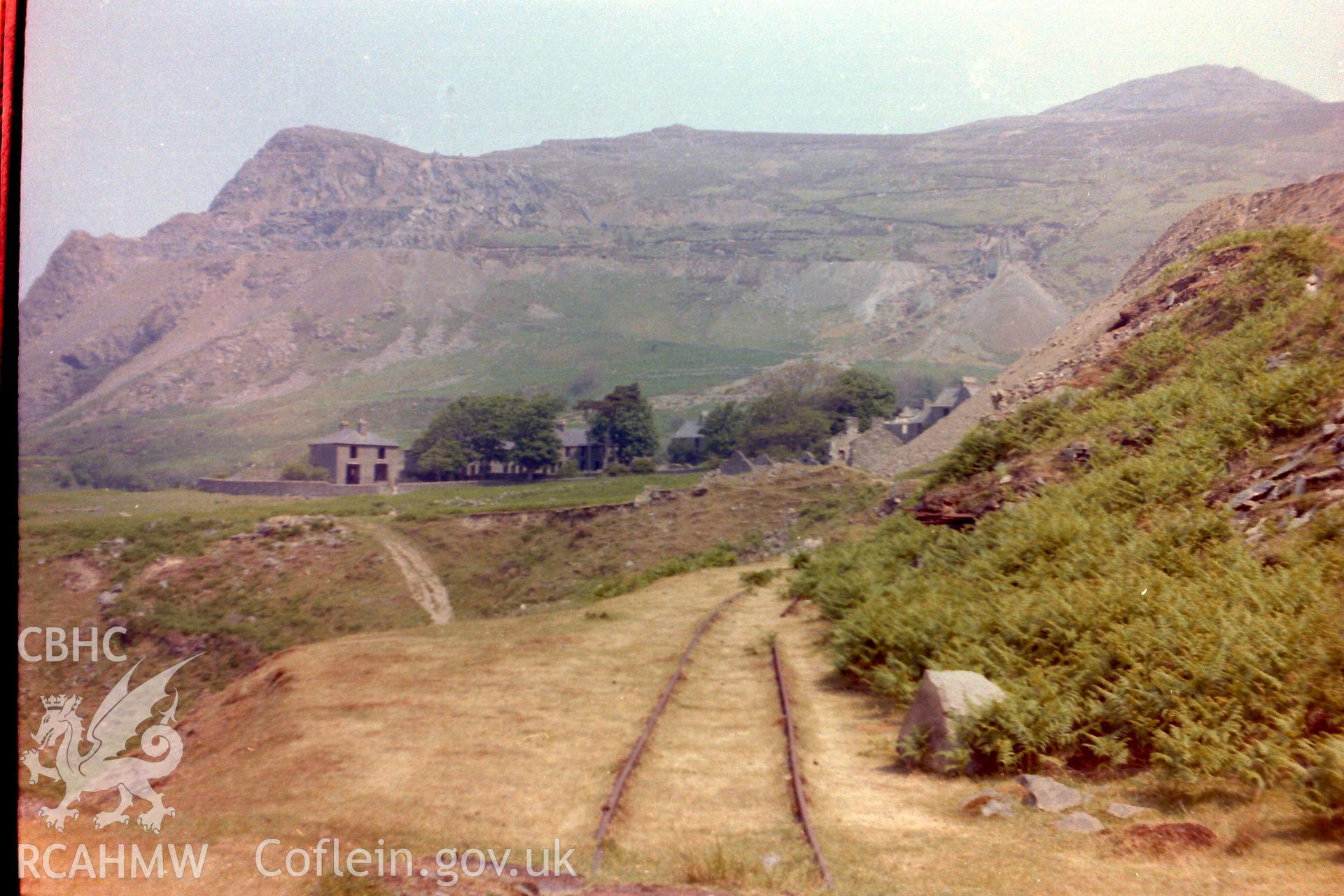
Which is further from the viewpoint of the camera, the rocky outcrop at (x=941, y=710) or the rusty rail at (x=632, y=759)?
the rocky outcrop at (x=941, y=710)

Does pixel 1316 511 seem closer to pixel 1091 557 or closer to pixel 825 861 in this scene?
pixel 1091 557

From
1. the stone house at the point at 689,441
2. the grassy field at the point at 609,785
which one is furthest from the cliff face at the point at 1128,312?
the grassy field at the point at 609,785

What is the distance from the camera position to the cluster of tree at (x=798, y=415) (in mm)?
40031

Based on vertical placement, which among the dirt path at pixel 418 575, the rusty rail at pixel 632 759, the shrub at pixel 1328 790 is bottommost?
the dirt path at pixel 418 575

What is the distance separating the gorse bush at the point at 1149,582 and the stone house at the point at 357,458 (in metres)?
23.0

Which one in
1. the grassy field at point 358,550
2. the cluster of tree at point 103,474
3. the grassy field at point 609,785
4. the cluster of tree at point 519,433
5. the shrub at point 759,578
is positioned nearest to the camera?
the grassy field at point 609,785

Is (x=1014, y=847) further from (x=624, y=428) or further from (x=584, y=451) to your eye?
(x=584, y=451)

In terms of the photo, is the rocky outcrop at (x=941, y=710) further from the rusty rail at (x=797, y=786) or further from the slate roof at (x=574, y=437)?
the slate roof at (x=574, y=437)

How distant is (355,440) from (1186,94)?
49.7 metres

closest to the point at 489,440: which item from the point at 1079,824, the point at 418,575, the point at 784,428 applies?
the point at 418,575

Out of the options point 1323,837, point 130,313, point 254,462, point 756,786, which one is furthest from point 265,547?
point 130,313

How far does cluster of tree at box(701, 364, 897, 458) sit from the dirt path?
16.4 metres

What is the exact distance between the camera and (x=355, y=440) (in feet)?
117

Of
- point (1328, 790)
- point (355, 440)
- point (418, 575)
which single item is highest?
point (355, 440)
